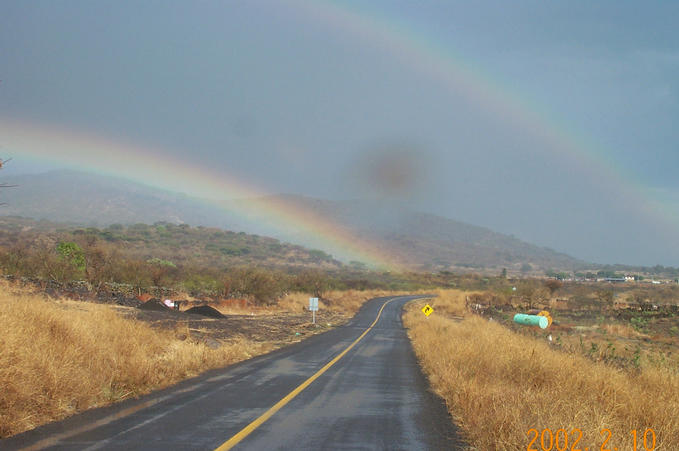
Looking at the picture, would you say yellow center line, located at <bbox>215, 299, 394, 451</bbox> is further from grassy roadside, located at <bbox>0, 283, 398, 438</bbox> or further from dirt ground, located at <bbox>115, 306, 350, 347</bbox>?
dirt ground, located at <bbox>115, 306, 350, 347</bbox>

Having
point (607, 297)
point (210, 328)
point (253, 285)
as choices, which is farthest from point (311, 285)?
point (210, 328)

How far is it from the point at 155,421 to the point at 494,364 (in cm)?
855

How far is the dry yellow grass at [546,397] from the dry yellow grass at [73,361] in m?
6.65

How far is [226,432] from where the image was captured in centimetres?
793

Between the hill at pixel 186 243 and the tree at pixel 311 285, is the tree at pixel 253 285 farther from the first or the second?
the hill at pixel 186 243

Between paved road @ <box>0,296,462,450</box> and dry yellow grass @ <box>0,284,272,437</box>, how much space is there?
19.4 inches

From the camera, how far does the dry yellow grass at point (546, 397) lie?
23.4 feet

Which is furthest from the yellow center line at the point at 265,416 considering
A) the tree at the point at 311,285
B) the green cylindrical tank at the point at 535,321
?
the tree at the point at 311,285

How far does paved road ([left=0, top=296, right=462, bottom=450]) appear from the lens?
7391mm

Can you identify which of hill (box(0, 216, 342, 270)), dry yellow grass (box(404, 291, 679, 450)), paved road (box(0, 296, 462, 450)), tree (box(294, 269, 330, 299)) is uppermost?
hill (box(0, 216, 342, 270))

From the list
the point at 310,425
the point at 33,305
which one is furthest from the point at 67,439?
the point at 33,305

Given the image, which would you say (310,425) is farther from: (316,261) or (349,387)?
(316,261)

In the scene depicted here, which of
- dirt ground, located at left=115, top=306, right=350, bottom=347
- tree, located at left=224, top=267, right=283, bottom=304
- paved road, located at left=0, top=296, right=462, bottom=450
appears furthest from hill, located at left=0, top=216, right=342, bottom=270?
paved road, located at left=0, top=296, right=462, bottom=450

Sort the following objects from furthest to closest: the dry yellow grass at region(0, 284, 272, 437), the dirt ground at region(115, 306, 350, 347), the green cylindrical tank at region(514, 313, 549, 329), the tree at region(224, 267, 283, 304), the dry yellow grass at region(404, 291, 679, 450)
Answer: the tree at region(224, 267, 283, 304), the green cylindrical tank at region(514, 313, 549, 329), the dirt ground at region(115, 306, 350, 347), the dry yellow grass at region(0, 284, 272, 437), the dry yellow grass at region(404, 291, 679, 450)
